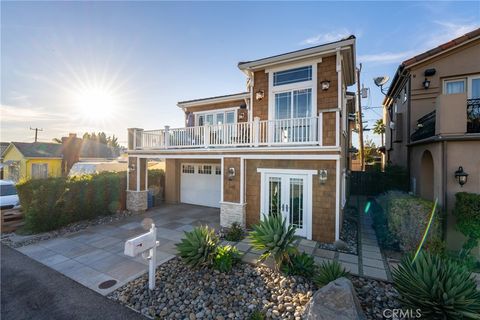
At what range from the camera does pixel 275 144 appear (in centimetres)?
828

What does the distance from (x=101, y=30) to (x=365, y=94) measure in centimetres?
1756

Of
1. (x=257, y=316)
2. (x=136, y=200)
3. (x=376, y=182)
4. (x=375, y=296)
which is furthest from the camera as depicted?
(x=376, y=182)

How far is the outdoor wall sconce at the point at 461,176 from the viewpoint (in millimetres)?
6153

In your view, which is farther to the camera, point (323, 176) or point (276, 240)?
point (323, 176)

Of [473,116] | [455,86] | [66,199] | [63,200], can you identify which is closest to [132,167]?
[66,199]

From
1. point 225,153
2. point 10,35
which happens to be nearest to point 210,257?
point 225,153

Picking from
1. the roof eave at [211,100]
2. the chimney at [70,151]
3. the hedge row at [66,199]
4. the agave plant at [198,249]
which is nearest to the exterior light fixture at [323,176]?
the agave plant at [198,249]

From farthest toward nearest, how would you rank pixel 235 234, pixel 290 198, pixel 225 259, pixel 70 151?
pixel 70 151
pixel 290 198
pixel 235 234
pixel 225 259

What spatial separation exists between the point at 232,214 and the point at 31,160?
2659 centimetres

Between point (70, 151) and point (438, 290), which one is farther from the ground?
point (70, 151)

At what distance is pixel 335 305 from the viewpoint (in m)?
3.47

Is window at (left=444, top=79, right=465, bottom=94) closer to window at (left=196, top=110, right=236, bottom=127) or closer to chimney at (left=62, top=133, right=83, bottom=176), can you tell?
window at (left=196, top=110, right=236, bottom=127)

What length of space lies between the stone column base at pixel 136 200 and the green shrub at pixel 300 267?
30.2 ft

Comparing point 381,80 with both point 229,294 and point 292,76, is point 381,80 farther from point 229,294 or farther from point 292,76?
point 229,294
